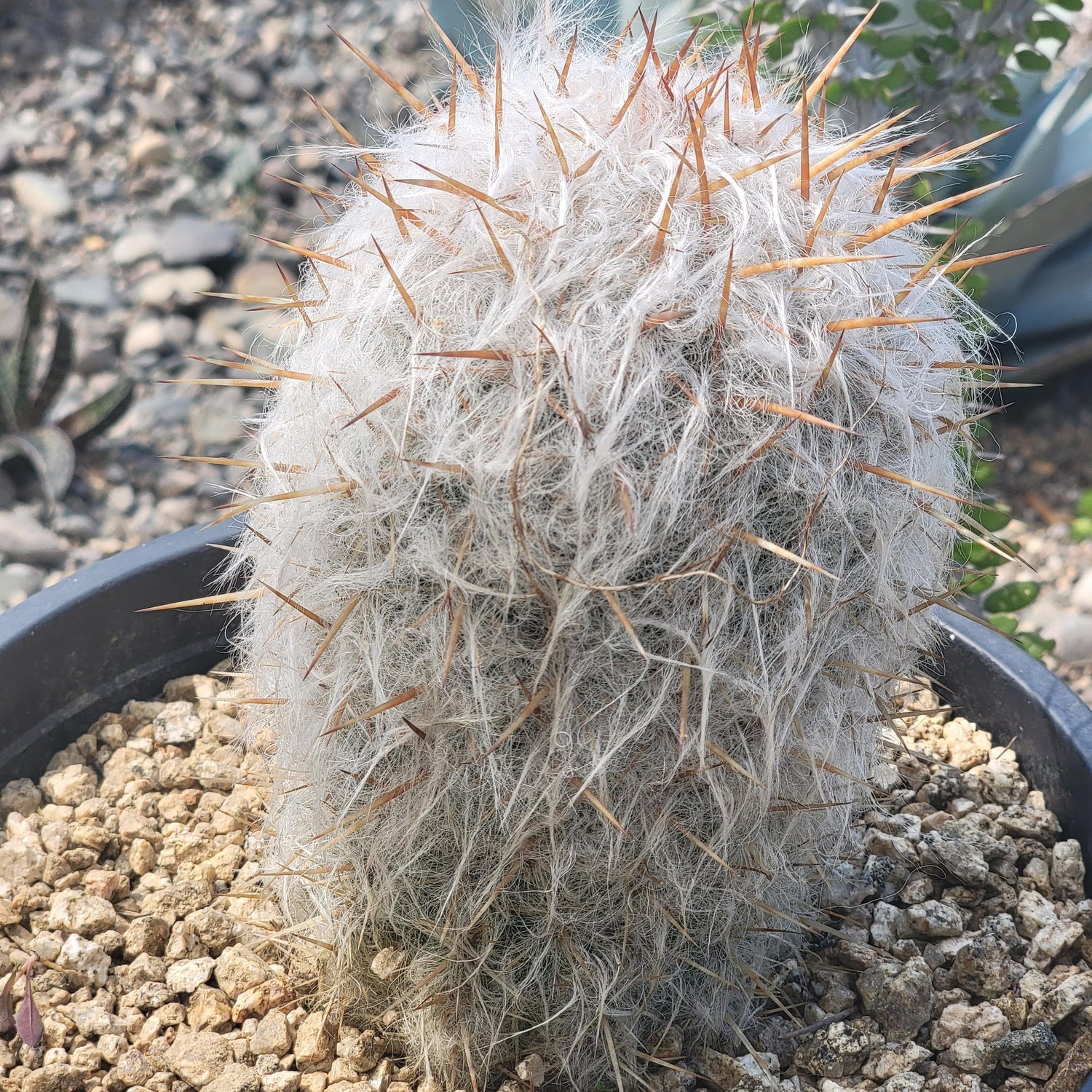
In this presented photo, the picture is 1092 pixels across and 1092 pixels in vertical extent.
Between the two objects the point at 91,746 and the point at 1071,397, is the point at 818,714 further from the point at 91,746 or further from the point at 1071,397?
the point at 1071,397

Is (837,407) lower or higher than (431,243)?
lower

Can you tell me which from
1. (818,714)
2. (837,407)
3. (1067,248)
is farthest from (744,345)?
(1067,248)

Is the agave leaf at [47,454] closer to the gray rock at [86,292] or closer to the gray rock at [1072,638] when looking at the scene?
the gray rock at [86,292]

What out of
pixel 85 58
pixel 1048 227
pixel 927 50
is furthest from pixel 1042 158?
pixel 85 58

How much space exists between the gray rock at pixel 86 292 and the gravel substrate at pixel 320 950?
171 cm

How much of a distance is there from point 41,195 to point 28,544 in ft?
4.72

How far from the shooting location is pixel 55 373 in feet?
7.82

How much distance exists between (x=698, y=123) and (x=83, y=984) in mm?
1054

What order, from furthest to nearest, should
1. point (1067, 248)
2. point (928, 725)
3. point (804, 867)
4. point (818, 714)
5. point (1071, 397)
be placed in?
1. point (1071, 397)
2. point (1067, 248)
3. point (928, 725)
4. point (804, 867)
5. point (818, 714)

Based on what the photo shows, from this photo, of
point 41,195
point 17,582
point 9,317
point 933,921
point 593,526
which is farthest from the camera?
point 41,195

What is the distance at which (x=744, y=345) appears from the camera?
0.87 metres

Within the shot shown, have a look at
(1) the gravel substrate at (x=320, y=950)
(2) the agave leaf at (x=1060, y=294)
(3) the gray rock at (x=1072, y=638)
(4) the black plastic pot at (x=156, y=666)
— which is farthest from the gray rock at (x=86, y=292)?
(3) the gray rock at (x=1072, y=638)

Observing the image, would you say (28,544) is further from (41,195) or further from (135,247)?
Answer: (41,195)

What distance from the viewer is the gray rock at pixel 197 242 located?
3.01 m
